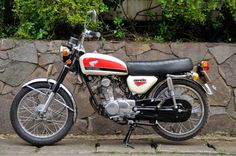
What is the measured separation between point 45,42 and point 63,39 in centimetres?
41

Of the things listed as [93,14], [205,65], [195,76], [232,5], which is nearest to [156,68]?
[195,76]

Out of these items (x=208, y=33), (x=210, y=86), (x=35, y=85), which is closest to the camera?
(x=35, y=85)

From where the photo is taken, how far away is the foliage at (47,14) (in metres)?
6.76

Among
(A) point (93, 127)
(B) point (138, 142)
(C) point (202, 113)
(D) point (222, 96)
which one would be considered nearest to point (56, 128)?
(A) point (93, 127)

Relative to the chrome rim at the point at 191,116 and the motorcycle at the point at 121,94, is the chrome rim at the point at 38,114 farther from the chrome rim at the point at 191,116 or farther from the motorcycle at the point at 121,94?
the chrome rim at the point at 191,116

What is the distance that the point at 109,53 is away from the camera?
6824 mm

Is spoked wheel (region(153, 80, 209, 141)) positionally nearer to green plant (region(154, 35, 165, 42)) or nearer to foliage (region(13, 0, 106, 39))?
green plant (region(154, 35, 165, 42))

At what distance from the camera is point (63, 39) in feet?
23.5

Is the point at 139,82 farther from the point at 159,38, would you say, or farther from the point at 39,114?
the point at 39,114

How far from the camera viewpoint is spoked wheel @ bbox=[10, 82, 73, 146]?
20.3ft

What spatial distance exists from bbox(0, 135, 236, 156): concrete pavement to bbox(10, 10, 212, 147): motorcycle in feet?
0.49

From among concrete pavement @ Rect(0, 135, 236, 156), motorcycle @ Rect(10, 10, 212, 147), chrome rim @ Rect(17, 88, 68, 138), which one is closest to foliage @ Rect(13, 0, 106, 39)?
motorcycle @ Rect(10, 10, 212, 147)

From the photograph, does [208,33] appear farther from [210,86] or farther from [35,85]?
[35,85]

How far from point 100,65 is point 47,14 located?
1.35m
